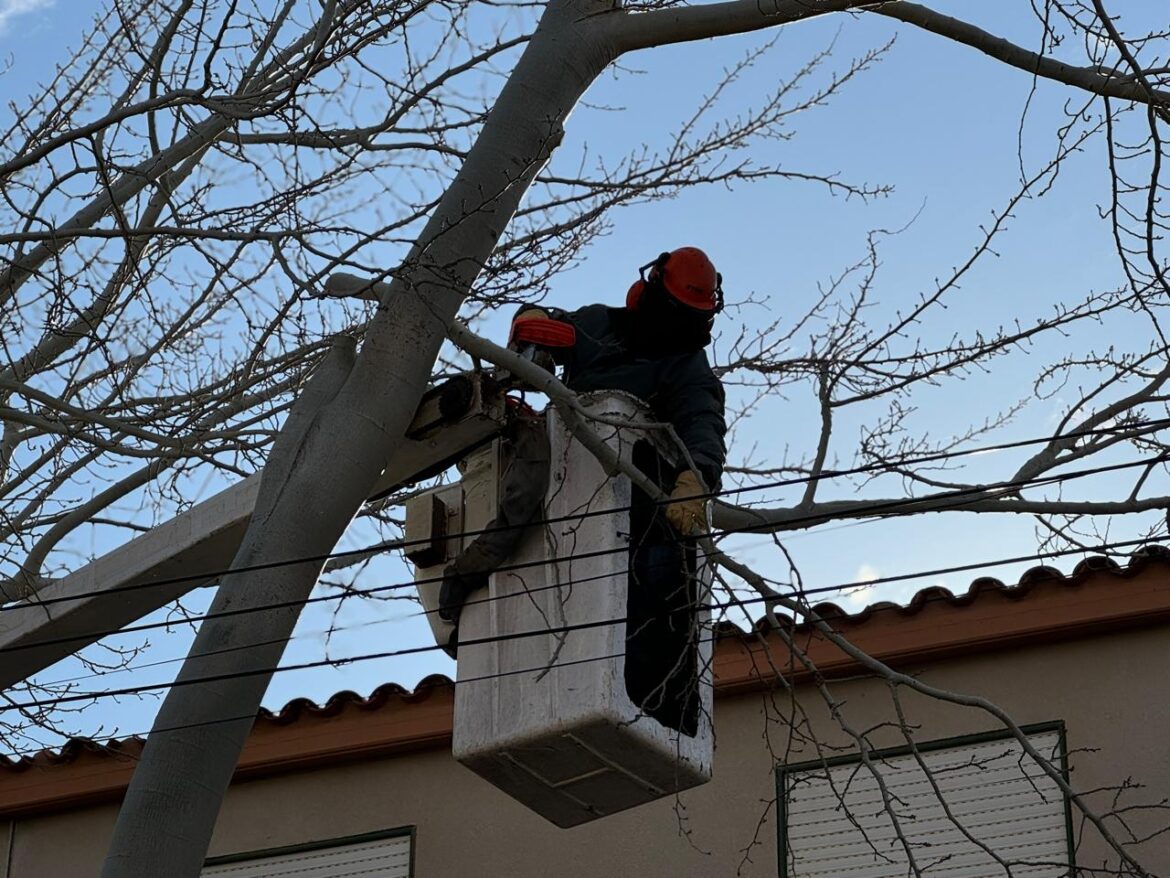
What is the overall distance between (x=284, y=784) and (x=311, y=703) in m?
0.49

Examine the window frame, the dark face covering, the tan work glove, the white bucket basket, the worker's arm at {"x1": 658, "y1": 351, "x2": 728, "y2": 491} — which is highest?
the dark face covering

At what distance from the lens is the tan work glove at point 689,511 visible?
6234 mm

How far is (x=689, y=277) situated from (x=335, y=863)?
425 cm

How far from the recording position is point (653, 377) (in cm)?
685

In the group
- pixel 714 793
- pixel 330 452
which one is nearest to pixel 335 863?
pixel 714 793

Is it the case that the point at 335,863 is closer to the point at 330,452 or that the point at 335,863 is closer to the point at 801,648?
the point at 801,648

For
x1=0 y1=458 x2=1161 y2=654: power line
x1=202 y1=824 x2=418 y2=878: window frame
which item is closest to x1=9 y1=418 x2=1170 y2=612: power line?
x1=0 y1=458 x2=1161 y2=654: power line

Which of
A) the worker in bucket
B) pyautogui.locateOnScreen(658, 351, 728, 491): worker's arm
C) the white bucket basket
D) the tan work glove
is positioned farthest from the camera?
pyautogui.locateOnScreen(658, 351, 728, 491): worker's arm

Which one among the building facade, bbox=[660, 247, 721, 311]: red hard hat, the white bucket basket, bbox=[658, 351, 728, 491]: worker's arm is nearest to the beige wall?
the building facade

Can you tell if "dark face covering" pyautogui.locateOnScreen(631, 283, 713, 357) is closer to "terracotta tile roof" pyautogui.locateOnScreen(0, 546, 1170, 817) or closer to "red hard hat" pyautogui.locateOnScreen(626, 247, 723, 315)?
"red hard hat" pyautogui.locateOnScreen(626, 247, 723, 315)

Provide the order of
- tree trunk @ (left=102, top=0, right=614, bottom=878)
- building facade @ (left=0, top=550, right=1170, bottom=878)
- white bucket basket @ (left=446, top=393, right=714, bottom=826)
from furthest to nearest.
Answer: building facade @ (left=0, top=550, right=1170, bottom=878), white bucket basket @ (left=446, top=393, right=714, bottom=826), tree trunk @ (left=102, top=0, right=614, bottom=878)

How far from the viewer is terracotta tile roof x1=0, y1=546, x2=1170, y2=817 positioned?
8562mm

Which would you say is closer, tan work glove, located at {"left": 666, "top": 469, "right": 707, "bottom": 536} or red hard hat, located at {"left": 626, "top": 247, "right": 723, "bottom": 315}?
tan work glove, located at {"left": 666, "top": 469, "right": 707, "bottom": 536}

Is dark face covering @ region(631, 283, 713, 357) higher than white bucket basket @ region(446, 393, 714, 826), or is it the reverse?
dark face covering @ region(631, 283, 713, 357)
